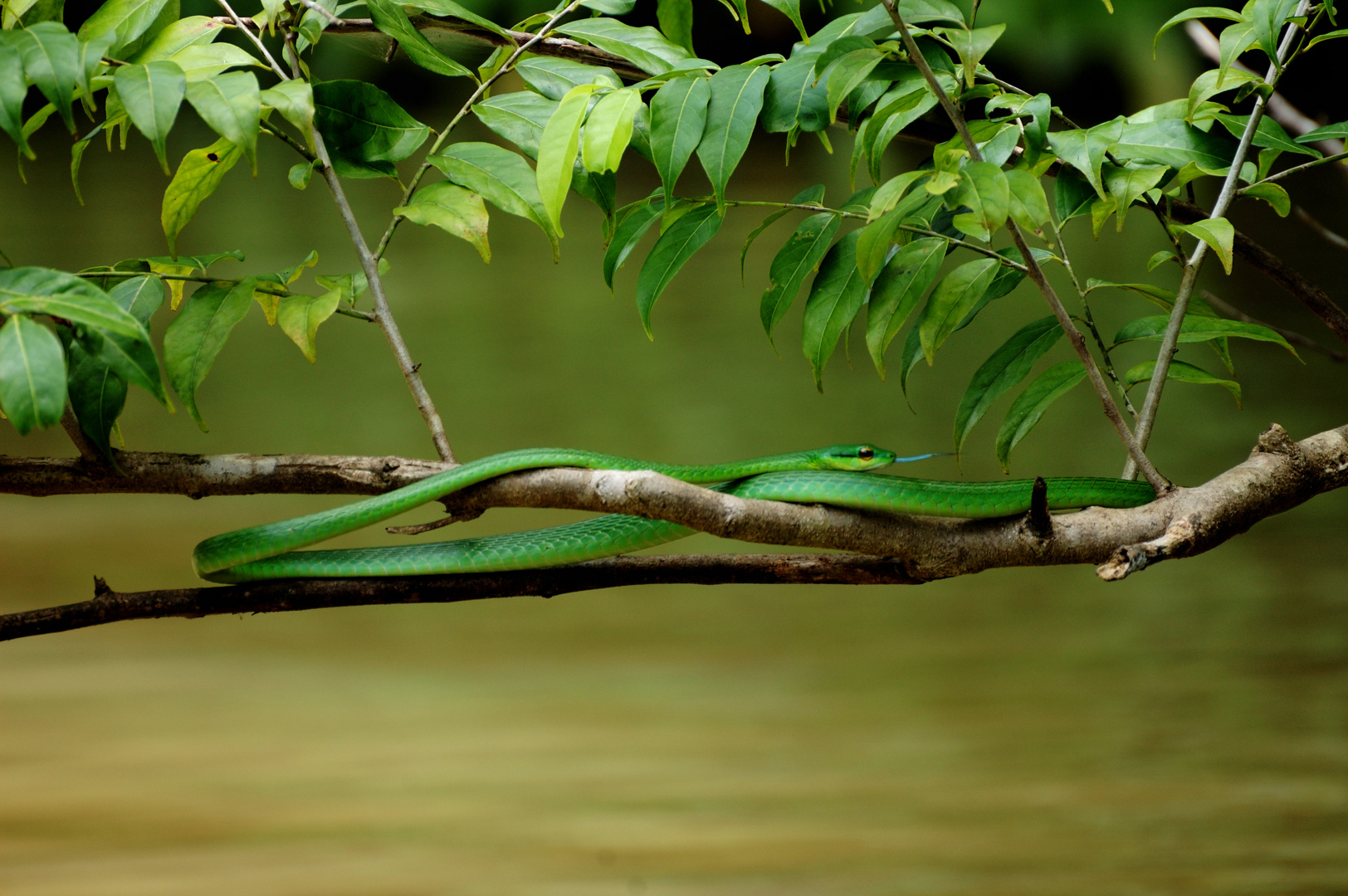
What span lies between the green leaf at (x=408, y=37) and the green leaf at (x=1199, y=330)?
2.98ft

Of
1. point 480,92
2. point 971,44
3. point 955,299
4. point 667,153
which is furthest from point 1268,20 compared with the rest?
point 480,92

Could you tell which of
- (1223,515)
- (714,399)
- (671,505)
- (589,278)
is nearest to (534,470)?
(671,505)

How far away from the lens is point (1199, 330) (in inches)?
52.6

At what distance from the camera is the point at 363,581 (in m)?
1.38

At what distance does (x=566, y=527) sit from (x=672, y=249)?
1.41 feet

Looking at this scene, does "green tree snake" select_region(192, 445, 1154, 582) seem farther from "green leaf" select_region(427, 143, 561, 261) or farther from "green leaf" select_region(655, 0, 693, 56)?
"green leaf" select_region(655, 0, 693, 56)

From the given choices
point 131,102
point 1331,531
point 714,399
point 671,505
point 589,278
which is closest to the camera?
point 131,102

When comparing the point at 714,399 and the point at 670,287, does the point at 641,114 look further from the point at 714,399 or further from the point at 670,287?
the point at 670,287

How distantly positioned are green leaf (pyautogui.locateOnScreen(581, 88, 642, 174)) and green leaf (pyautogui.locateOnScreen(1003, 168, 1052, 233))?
0.38 metres

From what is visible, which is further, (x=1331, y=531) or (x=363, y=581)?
(x=1331, y=531)

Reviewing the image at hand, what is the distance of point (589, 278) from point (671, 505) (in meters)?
6.04

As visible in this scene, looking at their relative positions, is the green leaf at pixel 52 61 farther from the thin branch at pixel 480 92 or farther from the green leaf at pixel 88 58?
the thin branch at pixel 480 92

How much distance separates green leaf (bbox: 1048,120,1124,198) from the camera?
1150mm

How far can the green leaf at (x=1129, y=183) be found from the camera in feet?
3.80
